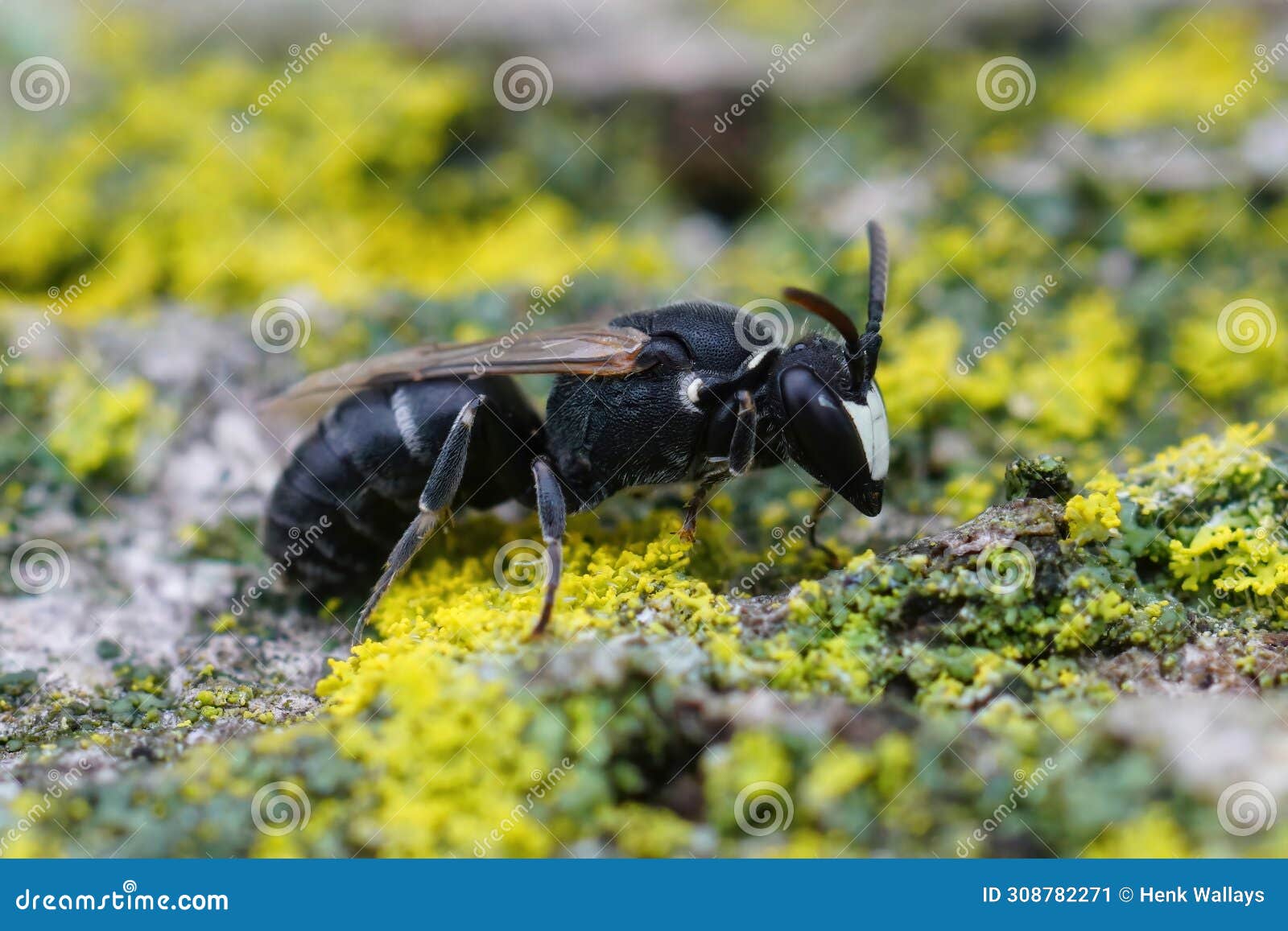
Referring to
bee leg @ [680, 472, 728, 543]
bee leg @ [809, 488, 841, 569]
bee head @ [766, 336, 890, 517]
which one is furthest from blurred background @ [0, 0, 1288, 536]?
bee leg @ [680, 472, 728, 543]

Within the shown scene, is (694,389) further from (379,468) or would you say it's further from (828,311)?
(379,468)

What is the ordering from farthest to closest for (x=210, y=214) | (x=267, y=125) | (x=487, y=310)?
(x=267, y=125), (x=210, y=214), (x=487, y=310)

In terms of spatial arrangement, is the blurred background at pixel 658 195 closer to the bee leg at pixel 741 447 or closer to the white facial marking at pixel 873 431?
the white facial marking at pixel 873 431

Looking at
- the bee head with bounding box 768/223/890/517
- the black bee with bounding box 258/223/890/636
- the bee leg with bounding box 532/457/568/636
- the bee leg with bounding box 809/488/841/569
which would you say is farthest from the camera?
the bee leg with bounding box 809/488/841/569

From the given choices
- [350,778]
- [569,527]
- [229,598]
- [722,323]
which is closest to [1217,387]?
[722,323]

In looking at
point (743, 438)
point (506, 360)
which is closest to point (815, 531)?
point (743, 438)

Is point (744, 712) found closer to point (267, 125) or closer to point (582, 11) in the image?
point (267, 125)

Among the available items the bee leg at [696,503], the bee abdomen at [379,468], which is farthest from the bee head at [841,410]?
the bee abdomen at [379,468]

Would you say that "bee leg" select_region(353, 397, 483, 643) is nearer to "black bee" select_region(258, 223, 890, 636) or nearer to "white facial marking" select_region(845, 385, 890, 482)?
"black bee" select_region(258, 223, 890, 636)
